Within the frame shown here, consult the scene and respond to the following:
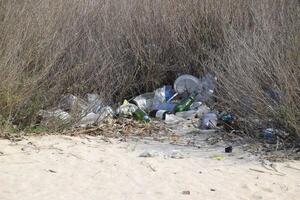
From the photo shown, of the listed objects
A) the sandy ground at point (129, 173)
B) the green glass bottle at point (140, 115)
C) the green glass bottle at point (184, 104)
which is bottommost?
the sandy ground at point (129, 173)

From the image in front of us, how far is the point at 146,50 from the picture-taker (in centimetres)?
791

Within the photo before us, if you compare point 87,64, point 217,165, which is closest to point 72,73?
point 87,64

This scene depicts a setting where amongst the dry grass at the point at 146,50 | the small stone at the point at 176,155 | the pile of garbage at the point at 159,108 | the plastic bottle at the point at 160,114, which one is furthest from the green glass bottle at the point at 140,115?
the small stone at the point at 176,155

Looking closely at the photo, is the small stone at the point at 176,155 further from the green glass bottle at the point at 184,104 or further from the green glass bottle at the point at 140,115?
the green glass bottle at the point at 184,104

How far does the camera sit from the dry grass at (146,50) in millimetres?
5676

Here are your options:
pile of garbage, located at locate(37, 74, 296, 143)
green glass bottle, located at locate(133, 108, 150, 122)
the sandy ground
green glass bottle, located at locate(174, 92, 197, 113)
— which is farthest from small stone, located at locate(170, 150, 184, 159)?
green glass bottle, located at locate(174, 92, 197, 113)

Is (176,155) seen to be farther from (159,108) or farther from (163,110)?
(159,108)

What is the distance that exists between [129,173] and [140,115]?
2.20 m

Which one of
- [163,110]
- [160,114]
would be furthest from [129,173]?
[163,110]

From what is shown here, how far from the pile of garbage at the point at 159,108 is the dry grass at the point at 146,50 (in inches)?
7.1

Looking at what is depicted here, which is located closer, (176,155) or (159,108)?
(176,155)

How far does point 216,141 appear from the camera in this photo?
19.4 feet

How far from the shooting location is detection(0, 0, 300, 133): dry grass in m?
5.68

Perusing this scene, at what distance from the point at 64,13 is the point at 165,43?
1745 millimetres
